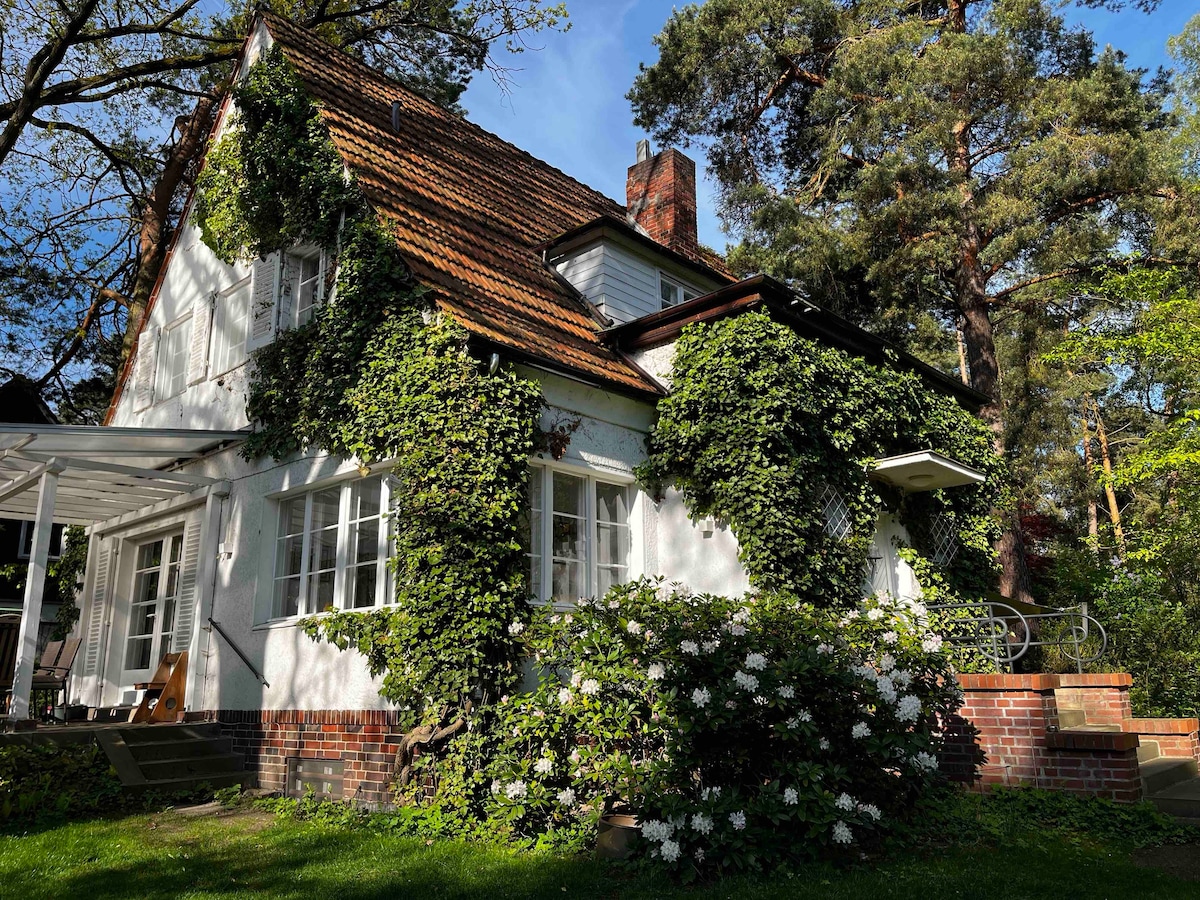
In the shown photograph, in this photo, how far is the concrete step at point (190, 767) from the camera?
8.52 meters

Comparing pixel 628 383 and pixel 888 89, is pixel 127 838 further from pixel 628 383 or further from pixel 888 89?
pixel 888 89

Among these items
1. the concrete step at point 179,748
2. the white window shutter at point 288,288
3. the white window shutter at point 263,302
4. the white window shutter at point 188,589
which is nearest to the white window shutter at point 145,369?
the white window shutter at point 188,589

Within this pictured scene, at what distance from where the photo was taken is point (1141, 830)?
244 inches

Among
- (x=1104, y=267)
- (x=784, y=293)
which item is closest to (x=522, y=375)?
(x=784, y=293)

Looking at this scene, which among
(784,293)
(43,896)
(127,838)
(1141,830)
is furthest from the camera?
(784,293)

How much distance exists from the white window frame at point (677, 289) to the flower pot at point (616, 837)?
8.31 metres

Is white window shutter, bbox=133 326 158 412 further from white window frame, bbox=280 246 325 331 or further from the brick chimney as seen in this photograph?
the brick chimney

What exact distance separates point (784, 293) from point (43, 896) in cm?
886

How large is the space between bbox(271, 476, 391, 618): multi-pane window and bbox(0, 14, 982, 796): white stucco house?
24 mm

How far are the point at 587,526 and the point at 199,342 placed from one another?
6537mm

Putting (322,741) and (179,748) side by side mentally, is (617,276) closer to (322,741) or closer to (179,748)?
(322,741)

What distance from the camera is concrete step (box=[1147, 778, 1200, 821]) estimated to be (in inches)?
258

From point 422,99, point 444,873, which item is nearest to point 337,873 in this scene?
point 444,873

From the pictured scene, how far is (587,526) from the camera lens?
959 centimetres
